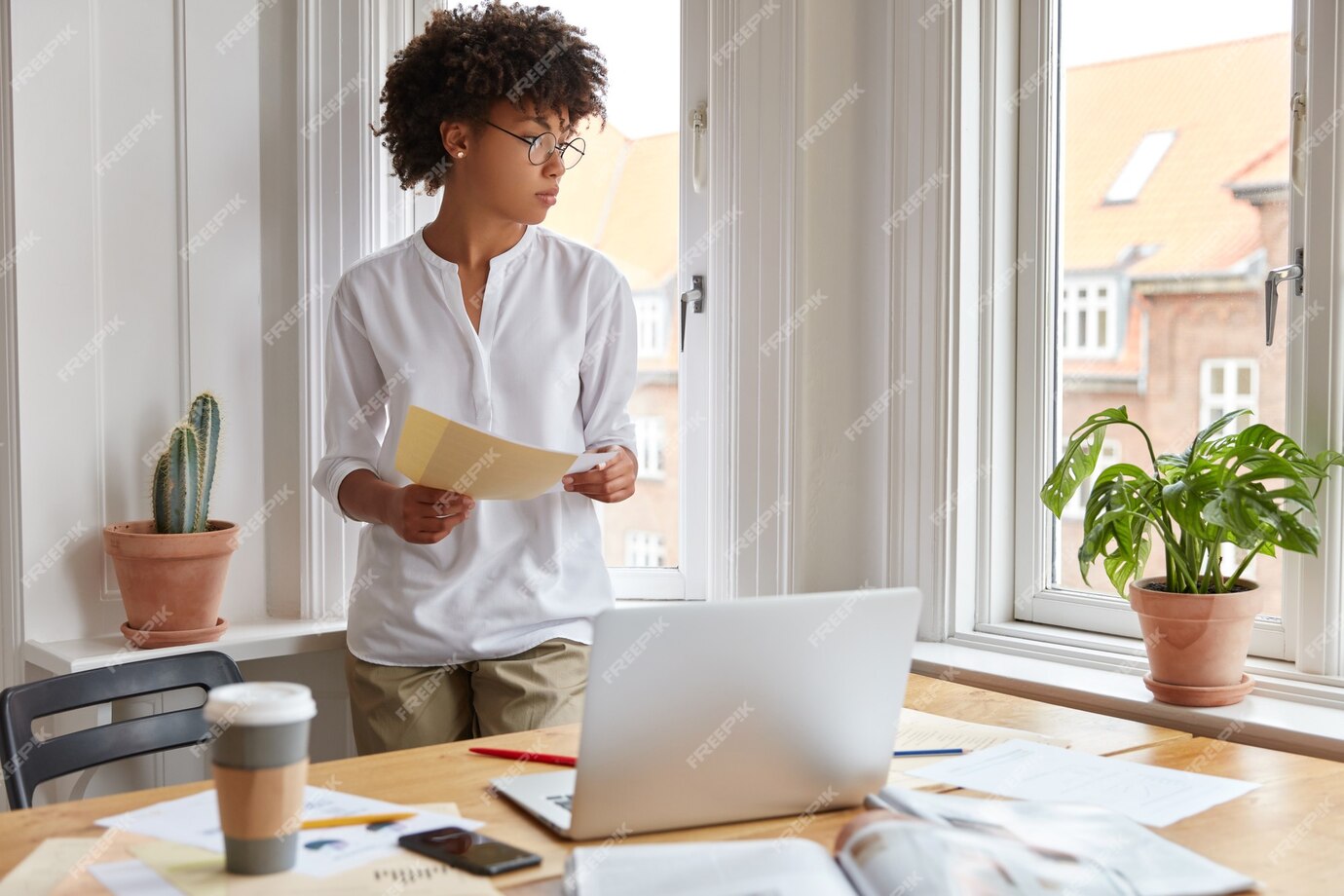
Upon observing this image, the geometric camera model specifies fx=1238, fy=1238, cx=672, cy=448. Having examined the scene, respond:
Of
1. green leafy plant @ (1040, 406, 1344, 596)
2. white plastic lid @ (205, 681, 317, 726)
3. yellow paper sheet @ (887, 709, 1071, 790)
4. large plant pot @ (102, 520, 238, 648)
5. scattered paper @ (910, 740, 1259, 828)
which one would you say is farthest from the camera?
large plant pot @ (102, 520, 238, 648)

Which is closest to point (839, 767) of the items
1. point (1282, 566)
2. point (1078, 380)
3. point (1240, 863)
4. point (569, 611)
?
point (1240, 863)

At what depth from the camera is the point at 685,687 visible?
1.13 meters

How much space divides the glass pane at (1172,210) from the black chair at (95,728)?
1582 mm

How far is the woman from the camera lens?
2.02 m

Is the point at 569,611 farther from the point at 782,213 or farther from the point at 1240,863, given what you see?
the point at 1240,863

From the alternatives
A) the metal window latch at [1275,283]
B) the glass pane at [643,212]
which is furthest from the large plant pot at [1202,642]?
the glass pane at [643,212]

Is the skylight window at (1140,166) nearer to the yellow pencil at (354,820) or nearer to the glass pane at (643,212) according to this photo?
the glass pane at (643,212)

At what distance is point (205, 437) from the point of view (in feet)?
7.49

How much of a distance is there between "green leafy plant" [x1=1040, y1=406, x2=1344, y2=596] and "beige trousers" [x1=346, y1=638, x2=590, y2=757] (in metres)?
0.85

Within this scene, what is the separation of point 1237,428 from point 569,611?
118 cm

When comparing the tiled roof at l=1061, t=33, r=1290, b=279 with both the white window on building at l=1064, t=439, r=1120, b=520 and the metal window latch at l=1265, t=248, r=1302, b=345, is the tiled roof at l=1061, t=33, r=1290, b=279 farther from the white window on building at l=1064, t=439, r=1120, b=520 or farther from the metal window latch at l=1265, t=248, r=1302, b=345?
the white window on building at l=1064, t=439, r=1120, b=520

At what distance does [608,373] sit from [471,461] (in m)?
0.53

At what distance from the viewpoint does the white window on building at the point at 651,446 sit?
275 centimetres

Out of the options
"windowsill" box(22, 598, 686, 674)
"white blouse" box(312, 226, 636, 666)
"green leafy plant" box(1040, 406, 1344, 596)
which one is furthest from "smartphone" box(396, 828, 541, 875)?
"green leafy plant" box(1040, 406, 1344, 596)
